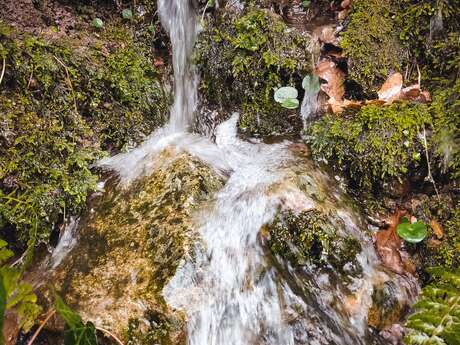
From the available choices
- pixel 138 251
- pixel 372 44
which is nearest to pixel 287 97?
pixel 372 44

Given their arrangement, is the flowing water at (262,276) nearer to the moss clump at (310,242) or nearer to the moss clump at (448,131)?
the moss clump at (310,242)

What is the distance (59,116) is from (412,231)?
3107 mm

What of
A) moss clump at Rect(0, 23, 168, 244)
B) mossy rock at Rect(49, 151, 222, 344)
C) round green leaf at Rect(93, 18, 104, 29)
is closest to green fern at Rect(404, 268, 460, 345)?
mossy rock at Rect(49, 151, 222, 344)

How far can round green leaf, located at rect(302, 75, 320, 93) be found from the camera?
3.45m

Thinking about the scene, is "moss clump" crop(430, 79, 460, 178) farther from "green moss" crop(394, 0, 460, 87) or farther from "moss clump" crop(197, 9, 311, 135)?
"moss clump" crop(197, 9, 311, 135)

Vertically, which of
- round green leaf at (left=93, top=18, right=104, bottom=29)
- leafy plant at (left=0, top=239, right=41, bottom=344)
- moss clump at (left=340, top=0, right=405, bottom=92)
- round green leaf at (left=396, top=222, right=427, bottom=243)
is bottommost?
round green leaf at (left=396, top=222, right=427, bottom=243)

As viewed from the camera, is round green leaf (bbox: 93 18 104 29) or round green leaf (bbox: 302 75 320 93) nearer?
round green leaf (bbox: 302 75 320 93)

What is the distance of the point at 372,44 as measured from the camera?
11.1ft

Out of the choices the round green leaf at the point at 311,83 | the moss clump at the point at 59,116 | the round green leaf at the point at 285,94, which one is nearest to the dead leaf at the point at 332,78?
the round green leaf at the point at 311,83

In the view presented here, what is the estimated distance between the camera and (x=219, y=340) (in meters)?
2.28

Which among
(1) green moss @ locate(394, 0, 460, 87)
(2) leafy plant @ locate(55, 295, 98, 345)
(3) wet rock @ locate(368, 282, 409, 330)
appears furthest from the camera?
(1) green moss @ locate(394, 0, 460, 87)

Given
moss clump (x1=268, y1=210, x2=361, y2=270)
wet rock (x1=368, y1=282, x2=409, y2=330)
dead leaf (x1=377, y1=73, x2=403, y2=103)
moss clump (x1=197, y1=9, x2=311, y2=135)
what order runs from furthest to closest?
moss clump (x1=197, y1=9, x2=311, y2=135), dead leaf (x1=377, y1=73, x2=403, y2=103), moss clump (x1=268, y1=210, x2=361, y2=270), wet rock (x1=368, y1=282, x2=409, y2=330)

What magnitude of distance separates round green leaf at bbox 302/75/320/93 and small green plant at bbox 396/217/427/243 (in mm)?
1466

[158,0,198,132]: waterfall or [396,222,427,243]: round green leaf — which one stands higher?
[158,0,198,132]: waterfall
